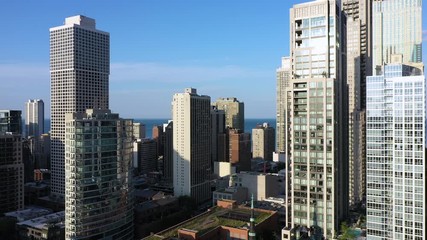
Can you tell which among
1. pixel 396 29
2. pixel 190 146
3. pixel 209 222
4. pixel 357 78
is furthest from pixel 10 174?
pixel 396 29

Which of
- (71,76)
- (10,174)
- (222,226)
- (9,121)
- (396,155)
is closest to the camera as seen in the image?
(396,155)

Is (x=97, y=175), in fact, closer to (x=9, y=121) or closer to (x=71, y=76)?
(x=71, y=76)

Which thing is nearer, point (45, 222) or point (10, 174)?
point (45, 222)

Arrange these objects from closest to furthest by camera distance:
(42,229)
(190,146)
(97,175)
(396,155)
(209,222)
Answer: (396,155), (97,175), (42,229), (209,222), (190,146)

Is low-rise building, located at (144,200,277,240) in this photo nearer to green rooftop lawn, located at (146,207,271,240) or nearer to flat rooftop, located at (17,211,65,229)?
green rooftop lawn, located at (146,207,271,240)

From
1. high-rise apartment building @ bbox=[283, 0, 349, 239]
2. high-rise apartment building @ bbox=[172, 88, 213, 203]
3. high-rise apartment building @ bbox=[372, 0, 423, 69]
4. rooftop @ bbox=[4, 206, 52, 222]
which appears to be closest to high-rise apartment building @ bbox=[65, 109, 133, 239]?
rooftop @ bbox=[4, 206, 52, 222]

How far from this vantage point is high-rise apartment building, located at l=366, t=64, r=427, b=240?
63.8 metres

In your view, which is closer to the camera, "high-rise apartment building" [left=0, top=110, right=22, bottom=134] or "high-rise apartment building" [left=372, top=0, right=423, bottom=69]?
"high-rise apartment building" [left=372, top=0, right=423, bottom=69]

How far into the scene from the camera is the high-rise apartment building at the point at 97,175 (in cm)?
7744

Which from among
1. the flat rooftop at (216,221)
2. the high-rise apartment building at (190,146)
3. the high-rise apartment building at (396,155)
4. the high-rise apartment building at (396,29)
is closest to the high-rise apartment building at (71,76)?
the high-rise apartment building at (190,146)

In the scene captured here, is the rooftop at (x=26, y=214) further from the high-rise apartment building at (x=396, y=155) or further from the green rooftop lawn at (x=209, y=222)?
the high-rise apartment building at (x=396, y=155)

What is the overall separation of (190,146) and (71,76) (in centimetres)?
5403

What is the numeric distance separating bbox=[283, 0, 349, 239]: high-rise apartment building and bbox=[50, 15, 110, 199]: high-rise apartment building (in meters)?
98.9

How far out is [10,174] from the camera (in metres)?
114
